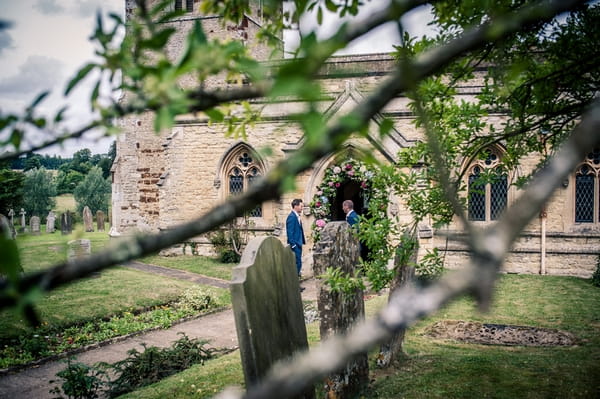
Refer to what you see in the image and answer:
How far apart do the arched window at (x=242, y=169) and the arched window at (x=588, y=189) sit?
9.72 m

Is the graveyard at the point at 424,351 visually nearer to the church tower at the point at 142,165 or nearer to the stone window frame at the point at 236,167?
the stone window frame at the point at 236,167

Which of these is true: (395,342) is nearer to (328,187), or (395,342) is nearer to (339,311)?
(339,311)

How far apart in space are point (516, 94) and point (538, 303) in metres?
6.85

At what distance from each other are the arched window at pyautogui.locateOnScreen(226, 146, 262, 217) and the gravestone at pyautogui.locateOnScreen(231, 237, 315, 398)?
1181 cm

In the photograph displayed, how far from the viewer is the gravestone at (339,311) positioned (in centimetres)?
504

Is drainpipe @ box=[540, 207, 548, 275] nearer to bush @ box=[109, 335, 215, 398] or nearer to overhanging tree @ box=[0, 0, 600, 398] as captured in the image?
bush @ box=[109, 335, 215, 398]

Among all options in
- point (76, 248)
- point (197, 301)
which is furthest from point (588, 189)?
point (76, 248)

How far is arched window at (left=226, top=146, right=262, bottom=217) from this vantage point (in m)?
16.6

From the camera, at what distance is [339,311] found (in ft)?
17.3

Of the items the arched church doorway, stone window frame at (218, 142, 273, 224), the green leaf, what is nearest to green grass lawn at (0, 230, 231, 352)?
stone window frame at (218, 142, 273, 224)

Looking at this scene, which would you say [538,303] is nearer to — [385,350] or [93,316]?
[385,350]

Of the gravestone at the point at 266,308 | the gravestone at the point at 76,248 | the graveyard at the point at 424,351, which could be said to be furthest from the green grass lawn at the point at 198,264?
the gravestone at the point at 266,308

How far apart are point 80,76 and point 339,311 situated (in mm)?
4324

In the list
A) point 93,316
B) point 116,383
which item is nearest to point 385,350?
point 116,383
